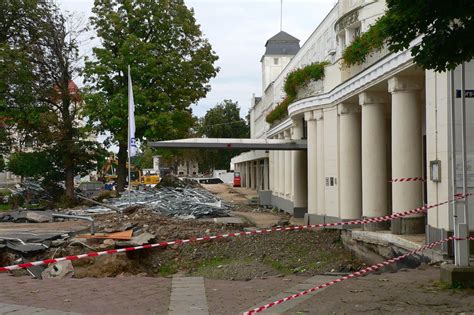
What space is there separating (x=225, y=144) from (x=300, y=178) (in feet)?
17.5

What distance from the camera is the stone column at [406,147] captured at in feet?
44.7

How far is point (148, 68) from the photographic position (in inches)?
1387

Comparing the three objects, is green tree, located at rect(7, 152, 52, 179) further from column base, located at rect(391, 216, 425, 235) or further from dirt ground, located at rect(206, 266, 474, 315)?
dirt ground, located at rect(206, 266, 474, 315)

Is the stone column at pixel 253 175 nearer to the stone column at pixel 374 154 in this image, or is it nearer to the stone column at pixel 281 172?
the stone column at pixel 281 172

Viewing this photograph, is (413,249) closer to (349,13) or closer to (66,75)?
(349,13)

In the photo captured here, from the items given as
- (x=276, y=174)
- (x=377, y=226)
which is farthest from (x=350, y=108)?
(x=276, y=174)

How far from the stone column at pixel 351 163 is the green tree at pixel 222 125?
63.7m

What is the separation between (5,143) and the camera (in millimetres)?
36562

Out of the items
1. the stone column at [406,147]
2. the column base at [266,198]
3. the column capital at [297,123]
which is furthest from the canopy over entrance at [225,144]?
the column base at [266,198]

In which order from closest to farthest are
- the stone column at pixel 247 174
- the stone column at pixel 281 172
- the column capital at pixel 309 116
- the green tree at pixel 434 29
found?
1. the green tree at pixel 434 29
2. the column capital at pixel 309 116
3. the stone column at pixel 281 172
4. the stone column at pixel 247 174

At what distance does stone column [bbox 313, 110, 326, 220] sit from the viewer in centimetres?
2030

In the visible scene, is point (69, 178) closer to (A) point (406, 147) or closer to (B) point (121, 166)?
(B) point (121, 166)

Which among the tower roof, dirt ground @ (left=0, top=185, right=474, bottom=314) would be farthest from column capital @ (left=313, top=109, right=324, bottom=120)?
the tower roof

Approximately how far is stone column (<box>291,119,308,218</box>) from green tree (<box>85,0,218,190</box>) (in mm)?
10754
